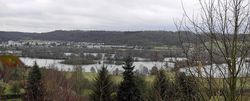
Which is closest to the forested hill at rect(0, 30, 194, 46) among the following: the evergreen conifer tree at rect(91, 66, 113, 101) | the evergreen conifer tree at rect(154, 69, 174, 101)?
the evergreen conifer tree at rect(91, 66, 113, 101)

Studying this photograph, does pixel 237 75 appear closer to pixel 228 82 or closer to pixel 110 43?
pixel 228 82

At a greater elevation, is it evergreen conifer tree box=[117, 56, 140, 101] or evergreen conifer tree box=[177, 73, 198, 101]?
evergreen conifer tree box=[177, 73, 198, 101]

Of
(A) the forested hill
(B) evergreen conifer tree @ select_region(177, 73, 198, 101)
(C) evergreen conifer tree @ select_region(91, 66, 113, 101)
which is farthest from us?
(A) the forested hill

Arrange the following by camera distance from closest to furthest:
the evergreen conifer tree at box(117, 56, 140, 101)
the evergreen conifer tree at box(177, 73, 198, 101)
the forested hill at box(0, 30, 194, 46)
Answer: the evergreen conifer tree at box(177, 73, 198, 101) → the evergreen conifer tree at box(117, 56, 140, 101) → the forested hill at box(0, 30, 194, 46)

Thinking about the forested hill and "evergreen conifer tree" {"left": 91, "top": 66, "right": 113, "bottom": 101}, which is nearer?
"evergreen conifer tree" {"left": 91, "top": 66, "right": 113, "bottom": 101}

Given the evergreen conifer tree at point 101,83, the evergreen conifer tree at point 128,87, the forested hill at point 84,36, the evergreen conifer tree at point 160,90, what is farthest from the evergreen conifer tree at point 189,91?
the forested hill at point 84,36

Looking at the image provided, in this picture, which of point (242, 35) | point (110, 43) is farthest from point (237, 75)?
point (110, 43)

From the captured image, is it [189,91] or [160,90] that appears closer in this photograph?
[189,91]

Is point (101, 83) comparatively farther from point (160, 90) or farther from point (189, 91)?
point (189, 91)

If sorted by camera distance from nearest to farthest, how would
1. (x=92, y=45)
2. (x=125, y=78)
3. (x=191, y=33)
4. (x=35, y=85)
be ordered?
1. (x=191, y=33)
2. (x=125, y=78)
3. (x=35, y=85)
4. (x=92, y=45)

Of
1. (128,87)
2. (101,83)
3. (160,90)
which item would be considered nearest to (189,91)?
(160,90)

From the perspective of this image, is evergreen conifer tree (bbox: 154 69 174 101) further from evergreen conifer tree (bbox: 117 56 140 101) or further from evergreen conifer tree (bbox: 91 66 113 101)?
evergreen conifer tree (bbox: 117 56 140 101)
